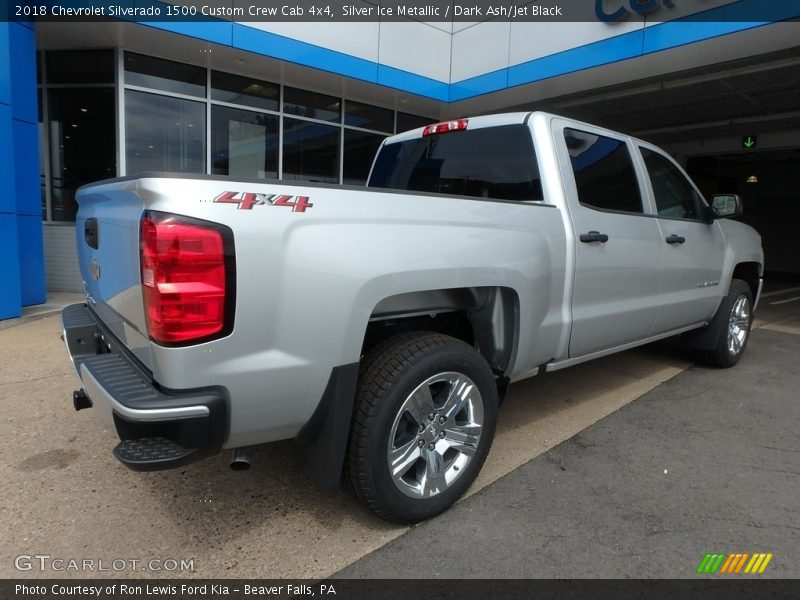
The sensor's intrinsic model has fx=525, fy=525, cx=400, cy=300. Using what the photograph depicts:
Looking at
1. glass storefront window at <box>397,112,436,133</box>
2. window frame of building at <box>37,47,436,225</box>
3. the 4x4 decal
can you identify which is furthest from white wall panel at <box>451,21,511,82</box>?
the 4x4 decal

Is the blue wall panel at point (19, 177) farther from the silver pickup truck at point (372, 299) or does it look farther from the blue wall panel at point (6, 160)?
the silver pickup truck at point (372, 299)

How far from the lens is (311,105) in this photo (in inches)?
416

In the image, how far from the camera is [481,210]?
2.61 metres

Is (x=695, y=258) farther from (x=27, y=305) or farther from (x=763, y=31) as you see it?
(x=27, y=305)

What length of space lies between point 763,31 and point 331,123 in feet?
24.1

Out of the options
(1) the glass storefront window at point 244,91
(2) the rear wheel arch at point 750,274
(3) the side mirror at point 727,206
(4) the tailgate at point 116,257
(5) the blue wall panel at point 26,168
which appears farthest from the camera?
(1) the glass storefront window at point 244,91

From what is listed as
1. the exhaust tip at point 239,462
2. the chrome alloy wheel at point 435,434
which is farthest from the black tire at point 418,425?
the exhaust tip at point 239,462

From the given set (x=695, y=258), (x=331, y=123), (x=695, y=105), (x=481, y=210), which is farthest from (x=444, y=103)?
(x=481, y=210)

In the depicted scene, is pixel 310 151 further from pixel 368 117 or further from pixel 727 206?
pixel 727 206

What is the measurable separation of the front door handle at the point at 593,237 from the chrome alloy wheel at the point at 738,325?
2.65m

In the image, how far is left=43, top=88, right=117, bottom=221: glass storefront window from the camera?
8727 mm

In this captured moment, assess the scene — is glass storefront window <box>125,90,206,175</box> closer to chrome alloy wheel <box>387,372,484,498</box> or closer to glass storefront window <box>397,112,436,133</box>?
glass storefront window <box>397,112,436,133</box>

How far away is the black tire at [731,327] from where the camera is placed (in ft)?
16.3

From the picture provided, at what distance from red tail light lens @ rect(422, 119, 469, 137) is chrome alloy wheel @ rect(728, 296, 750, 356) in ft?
11.1
